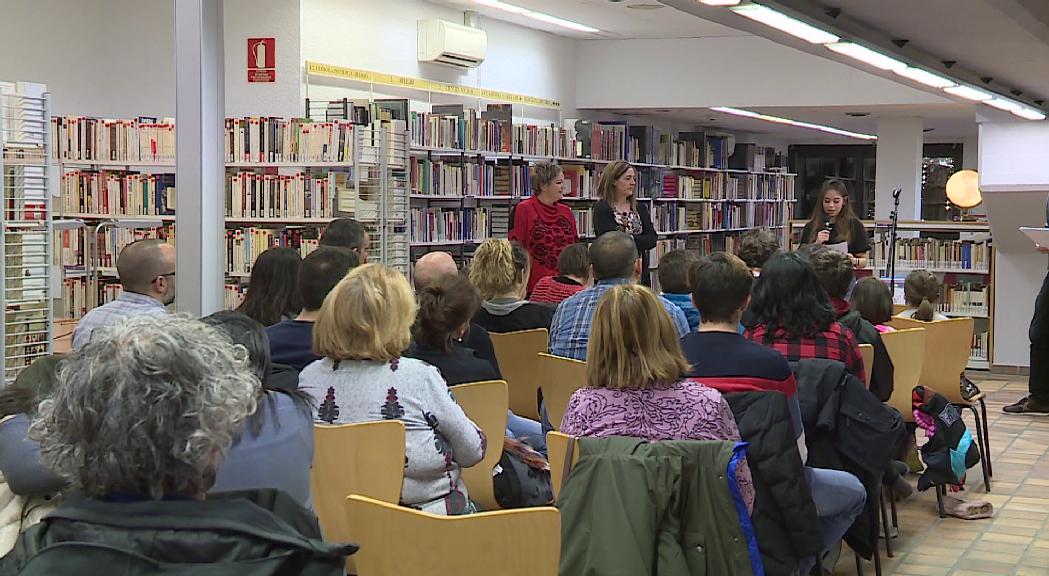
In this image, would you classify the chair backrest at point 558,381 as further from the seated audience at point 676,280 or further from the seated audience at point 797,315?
the seated audience at point 676,280

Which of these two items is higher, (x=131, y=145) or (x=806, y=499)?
(x=131, y=145)

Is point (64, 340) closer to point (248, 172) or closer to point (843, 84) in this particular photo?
point (248, 172)

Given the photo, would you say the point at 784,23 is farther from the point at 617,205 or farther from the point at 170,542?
the point at 170,542

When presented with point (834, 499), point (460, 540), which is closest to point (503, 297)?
point (834, 499)

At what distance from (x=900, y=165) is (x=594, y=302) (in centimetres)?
1044

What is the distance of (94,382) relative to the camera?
1.53 metres

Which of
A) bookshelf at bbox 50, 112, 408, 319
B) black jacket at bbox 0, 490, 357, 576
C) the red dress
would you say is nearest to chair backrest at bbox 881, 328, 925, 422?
the red dress

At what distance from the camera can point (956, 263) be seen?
1084 centimetres

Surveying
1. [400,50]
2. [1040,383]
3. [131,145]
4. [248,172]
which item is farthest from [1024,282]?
[131,145]

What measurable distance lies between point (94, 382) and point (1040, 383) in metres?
8.21

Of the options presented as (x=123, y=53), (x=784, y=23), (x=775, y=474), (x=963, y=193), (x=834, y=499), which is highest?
(x=123, y=53)

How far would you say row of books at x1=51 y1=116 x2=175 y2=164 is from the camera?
7.93 metres

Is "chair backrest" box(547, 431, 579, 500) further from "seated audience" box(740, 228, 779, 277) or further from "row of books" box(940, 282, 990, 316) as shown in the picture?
"row of books" box(940, 282, 990, 316)

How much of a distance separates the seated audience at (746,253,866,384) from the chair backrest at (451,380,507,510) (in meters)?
1.06
